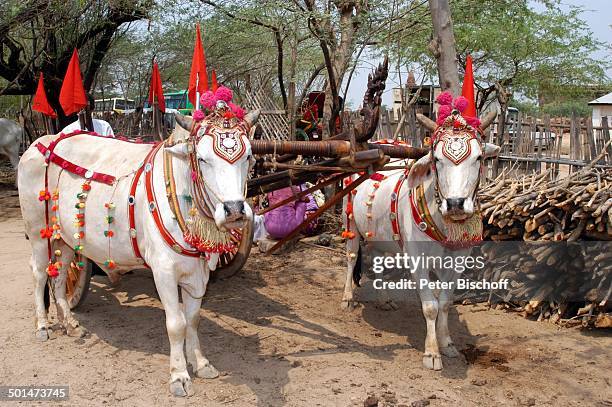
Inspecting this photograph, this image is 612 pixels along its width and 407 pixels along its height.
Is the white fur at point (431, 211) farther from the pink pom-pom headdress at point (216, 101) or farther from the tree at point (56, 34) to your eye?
the tree at point (56, 34)

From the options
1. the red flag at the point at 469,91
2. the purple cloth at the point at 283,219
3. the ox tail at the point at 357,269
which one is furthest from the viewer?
the purple cloth at the point at 283,219

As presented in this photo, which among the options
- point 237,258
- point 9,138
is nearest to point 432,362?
point 237,258

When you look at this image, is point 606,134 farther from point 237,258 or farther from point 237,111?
point 237,111

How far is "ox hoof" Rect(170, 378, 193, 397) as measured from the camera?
3779 millimetres

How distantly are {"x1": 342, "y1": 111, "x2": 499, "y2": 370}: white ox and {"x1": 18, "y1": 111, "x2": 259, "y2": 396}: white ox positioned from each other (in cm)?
135

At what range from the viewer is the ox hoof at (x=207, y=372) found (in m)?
4.07

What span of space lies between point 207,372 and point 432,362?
160cm

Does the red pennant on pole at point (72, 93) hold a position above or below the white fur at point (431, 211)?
above

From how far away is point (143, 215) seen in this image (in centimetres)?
389

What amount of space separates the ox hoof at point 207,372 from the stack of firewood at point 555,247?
286cm

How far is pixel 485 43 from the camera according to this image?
52.9 ft

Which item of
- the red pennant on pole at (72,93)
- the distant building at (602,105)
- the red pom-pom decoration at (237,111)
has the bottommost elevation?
the red pom-pom decoration at (237,111)

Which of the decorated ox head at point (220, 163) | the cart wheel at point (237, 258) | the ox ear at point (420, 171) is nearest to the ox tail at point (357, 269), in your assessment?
the cart wheel at point (237, 258)

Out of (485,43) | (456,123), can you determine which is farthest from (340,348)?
(485,43)
